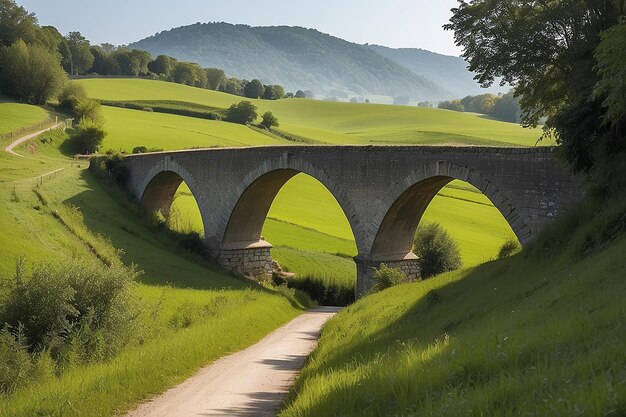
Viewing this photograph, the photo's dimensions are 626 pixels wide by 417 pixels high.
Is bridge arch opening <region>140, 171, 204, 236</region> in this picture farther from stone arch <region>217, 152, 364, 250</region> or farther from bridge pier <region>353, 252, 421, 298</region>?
bridge pier <region>353, 252, 421, 298</region>

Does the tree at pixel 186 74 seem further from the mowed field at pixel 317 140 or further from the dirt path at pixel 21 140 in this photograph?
the dirt path at pixel 21 140

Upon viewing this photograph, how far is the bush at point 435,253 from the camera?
34.4 metres

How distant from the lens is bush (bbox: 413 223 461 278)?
3438cm

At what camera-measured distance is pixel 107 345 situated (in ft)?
52.9

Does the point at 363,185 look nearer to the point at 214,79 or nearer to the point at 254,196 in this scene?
the point at 254,196

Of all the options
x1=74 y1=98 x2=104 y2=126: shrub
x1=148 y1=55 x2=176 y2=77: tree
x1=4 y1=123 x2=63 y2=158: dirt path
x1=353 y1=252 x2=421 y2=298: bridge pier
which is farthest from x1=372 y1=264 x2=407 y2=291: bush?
x1=148 y1=55 x2=176 y2=77: tree

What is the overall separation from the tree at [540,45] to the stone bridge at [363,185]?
1886 mm

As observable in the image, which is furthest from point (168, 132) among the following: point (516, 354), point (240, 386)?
point (516, 354)

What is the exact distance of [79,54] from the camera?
110 meters

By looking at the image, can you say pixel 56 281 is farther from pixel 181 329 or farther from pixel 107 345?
pixel 181 329

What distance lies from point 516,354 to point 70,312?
12429mm

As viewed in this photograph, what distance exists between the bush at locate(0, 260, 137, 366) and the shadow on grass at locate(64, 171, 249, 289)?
831 cm

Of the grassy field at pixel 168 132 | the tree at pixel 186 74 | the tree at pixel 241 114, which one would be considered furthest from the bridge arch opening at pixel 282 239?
the tree at pixel 186 74

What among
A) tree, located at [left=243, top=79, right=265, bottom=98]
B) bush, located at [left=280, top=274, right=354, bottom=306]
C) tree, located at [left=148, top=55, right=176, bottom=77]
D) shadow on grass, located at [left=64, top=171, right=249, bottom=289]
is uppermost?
tree, located at [left=148, top=55, right=176, bottom=77]
